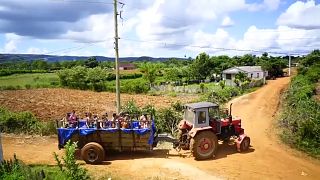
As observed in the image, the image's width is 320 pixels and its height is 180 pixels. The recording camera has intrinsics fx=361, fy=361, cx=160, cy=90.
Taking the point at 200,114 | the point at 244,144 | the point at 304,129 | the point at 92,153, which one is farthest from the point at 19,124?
the point at 304,129

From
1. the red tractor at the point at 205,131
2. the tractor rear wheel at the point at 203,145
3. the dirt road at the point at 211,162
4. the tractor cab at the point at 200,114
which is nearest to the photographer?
the dirt road at the point at 211,162

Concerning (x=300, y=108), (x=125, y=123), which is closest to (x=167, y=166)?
(x=125, y=123)

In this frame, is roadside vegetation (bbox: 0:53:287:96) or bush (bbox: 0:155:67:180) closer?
bush (bbox: 0:155:67:180)

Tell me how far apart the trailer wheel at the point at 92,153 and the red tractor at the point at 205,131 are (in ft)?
13.4

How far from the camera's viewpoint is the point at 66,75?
216 ft

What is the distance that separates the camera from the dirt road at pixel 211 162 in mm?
15422

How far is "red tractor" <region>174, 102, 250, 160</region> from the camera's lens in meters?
17.3

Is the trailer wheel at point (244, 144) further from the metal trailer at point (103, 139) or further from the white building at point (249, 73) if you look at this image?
the white building at point (249, 73)

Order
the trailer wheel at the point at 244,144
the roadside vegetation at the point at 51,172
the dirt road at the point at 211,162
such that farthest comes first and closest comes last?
the trailer wheel at the point at 244,144 → the dirt road at the point at 211,162 → the roadside vegetation at the point at 51,172

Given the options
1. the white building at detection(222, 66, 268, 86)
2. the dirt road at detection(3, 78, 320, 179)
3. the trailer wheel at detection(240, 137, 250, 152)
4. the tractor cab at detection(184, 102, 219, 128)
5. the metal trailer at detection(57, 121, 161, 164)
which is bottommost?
the dirt road at detection(3, 78, 320, 179)

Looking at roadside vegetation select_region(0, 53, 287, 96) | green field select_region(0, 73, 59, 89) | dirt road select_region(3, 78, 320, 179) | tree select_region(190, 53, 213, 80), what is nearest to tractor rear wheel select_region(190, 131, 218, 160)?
dirt road select_region(3, 78, 320, 179)

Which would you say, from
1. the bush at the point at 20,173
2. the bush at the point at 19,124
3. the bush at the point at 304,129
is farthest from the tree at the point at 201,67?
the bush at the point at 20,173

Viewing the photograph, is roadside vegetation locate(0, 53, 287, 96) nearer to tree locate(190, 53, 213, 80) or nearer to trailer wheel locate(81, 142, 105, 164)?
tree locate(190, 53, 213, 80)

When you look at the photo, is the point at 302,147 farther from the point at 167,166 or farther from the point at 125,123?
the point at 125,123
